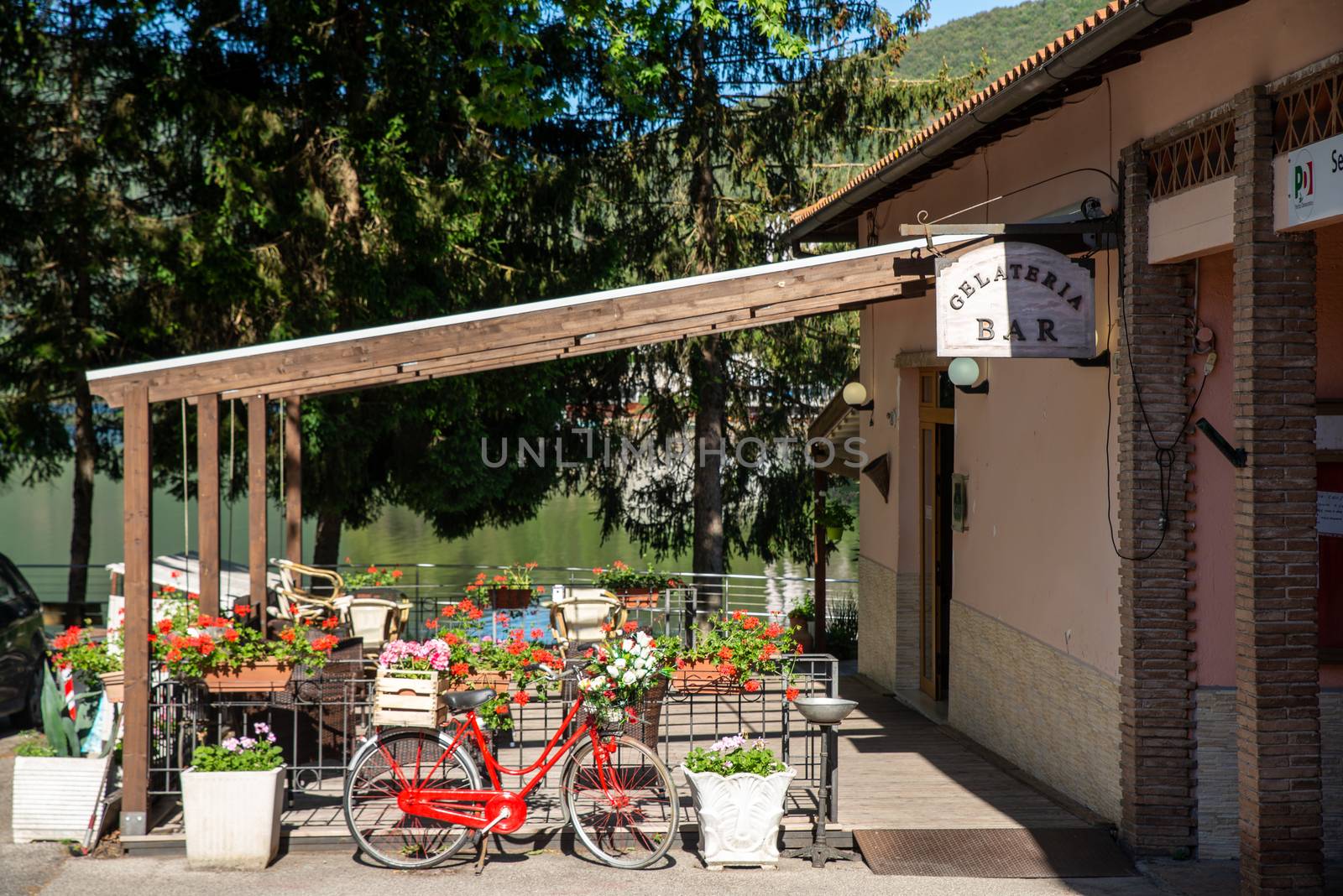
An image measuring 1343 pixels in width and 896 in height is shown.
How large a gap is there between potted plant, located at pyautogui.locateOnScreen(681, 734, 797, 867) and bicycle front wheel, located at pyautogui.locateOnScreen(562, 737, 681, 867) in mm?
206

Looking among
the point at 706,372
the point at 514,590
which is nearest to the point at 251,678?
the point at 514,590

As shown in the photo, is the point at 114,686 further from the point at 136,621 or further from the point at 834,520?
the point at 834,520

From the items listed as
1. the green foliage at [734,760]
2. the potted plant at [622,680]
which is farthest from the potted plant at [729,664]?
the green foliage at [734,760]

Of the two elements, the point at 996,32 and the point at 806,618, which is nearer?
the point at 806,618

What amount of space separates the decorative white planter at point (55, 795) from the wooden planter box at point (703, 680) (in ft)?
10.3

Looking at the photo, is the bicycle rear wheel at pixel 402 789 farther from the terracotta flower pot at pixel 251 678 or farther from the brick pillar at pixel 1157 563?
the brick pillar at pixel 1157 563

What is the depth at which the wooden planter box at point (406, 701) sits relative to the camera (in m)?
6.77

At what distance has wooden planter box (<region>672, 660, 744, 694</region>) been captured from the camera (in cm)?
706

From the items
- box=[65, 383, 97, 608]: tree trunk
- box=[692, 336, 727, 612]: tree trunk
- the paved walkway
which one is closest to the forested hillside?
box=[692, 336, 727, 612]: tree trunk

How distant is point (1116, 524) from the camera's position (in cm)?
678

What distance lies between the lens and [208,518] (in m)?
7.93

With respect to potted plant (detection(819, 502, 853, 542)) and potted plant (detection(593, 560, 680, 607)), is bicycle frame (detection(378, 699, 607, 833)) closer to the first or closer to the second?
potted plant (detection(593, 560, 680, 607))

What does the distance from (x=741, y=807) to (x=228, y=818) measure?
2.61 metres

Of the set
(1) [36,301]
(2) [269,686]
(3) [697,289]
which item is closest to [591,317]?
(3) [697,289]
